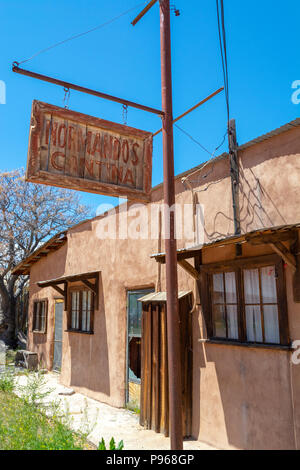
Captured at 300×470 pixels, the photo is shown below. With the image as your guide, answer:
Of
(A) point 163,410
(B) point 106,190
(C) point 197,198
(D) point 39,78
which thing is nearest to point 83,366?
(A) point 163,410

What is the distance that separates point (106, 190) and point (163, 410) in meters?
4.02

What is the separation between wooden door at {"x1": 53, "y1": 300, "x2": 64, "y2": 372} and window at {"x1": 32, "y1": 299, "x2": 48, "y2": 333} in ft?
3.20

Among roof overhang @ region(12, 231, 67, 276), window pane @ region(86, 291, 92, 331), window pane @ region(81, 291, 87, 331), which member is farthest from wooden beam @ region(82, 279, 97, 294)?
roof overhang @ region(12, 231, 67, 276)

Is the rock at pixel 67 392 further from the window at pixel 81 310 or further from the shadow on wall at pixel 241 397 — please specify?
the shadow on wall at pixel 241 397

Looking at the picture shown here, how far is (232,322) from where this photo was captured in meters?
5.92

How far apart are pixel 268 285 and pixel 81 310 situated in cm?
692

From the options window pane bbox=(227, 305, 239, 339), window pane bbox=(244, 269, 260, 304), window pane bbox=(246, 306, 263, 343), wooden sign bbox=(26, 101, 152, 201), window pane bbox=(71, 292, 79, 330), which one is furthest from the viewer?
window pane bbox=(71, 292, 79, 330)

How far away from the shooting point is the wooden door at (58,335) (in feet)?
42.4

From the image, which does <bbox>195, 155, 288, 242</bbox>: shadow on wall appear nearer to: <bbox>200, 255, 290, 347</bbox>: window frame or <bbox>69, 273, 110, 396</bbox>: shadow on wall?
<bbox>200, 255, 290, 347</bbox>: window frame

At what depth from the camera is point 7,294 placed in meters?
20.2

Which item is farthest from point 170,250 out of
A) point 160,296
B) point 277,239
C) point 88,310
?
point 88,310

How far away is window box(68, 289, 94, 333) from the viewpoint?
10.5 meters

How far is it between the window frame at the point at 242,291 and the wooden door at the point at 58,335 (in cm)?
788
